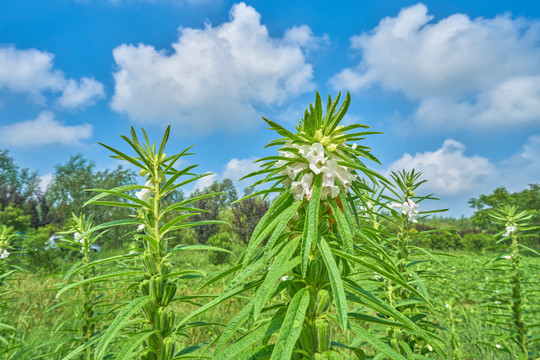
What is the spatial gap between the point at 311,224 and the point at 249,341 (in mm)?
340

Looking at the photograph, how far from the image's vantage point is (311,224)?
2.65 feet

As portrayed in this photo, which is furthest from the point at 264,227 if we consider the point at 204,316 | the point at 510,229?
the point at 204,316

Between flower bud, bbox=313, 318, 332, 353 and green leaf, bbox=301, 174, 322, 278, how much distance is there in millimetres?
157

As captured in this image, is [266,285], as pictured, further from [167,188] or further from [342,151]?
[167,188]

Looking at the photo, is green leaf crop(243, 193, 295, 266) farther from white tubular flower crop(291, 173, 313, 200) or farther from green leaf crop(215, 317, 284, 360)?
green leaf crop(215, 317, 284, 360)

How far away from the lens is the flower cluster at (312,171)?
34.9 inches

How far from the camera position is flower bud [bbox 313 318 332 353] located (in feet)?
2.73

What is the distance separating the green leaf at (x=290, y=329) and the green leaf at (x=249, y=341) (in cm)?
8

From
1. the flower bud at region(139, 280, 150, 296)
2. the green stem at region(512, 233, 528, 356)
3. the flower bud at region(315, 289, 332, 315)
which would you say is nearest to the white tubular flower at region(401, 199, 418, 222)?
the green stem at region(512, 233, 528, 356)

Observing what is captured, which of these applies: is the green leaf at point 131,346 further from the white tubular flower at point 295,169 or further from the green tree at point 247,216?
the green tree at point 247,216

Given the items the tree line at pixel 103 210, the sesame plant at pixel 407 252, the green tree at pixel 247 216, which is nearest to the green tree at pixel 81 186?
the tree line at pixel 103 210

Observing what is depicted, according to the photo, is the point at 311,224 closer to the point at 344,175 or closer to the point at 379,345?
the point at 344,175

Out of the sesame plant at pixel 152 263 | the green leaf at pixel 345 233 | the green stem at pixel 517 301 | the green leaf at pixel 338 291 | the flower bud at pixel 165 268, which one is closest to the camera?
the green leaf at pixel 338 291

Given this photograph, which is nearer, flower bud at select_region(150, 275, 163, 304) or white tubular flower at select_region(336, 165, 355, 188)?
white tubular flower at select_region(336, 165, 355, 188)
